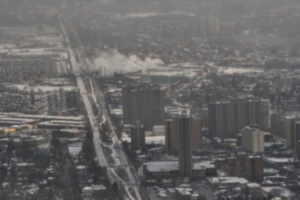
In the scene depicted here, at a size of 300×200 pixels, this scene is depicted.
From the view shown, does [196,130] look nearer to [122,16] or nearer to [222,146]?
[222,146]

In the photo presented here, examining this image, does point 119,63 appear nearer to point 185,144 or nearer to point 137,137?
point 137,137

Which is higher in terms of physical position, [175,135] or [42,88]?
[42,88]

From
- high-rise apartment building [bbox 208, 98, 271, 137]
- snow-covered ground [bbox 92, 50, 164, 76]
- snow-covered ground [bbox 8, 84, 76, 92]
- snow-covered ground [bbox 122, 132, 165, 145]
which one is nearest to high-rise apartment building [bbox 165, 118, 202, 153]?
snow-covered ground [bbox 122, 132, 165, 145]

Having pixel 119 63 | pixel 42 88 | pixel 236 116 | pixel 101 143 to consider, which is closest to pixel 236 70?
pixel 119 63

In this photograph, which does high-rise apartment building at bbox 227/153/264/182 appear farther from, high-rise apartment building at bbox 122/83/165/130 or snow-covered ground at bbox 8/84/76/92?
snow-covered ground at bbox 8/84/76/92

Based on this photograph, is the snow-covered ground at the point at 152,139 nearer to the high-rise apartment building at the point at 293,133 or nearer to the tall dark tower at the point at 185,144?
the tall dark tower at the point at 185,144

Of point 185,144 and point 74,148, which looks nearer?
point 185,144

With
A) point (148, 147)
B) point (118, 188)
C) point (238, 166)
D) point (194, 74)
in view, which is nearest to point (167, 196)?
point (118, 188)
